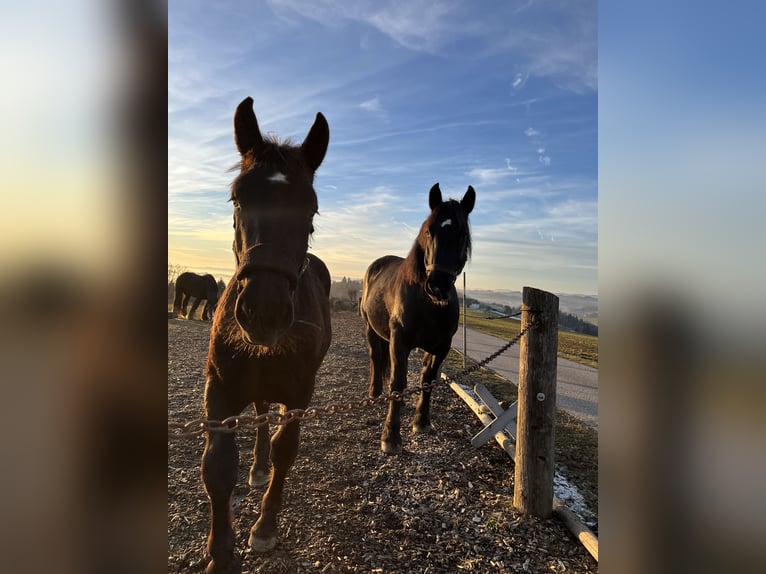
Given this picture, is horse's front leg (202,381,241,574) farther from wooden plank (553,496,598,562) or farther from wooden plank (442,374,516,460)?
wooden plank (442,374,516,460)

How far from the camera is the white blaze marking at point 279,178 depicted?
2363mm

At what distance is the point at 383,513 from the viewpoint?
3.65 m

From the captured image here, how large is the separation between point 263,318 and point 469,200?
14.0 ft

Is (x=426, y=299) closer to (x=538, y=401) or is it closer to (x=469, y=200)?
(x=469, y=200)

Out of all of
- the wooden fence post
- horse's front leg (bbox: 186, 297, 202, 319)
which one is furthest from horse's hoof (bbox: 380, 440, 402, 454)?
horse's front leg (bbox: 186, 297, 202, 319)

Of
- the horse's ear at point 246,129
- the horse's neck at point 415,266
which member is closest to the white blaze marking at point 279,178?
the horse's ear at point 246,129

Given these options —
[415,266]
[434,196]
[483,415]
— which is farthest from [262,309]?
[483,415]

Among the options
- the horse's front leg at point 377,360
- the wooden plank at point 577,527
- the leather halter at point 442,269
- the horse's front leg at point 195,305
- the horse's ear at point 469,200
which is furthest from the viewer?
the horse's front leg at point 195,305

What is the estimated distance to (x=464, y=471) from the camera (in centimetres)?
450

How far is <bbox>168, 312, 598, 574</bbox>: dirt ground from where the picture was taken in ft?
9.90

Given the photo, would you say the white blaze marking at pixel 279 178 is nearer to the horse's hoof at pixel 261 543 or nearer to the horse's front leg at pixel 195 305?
the horse's hoof at pixel 261 543
